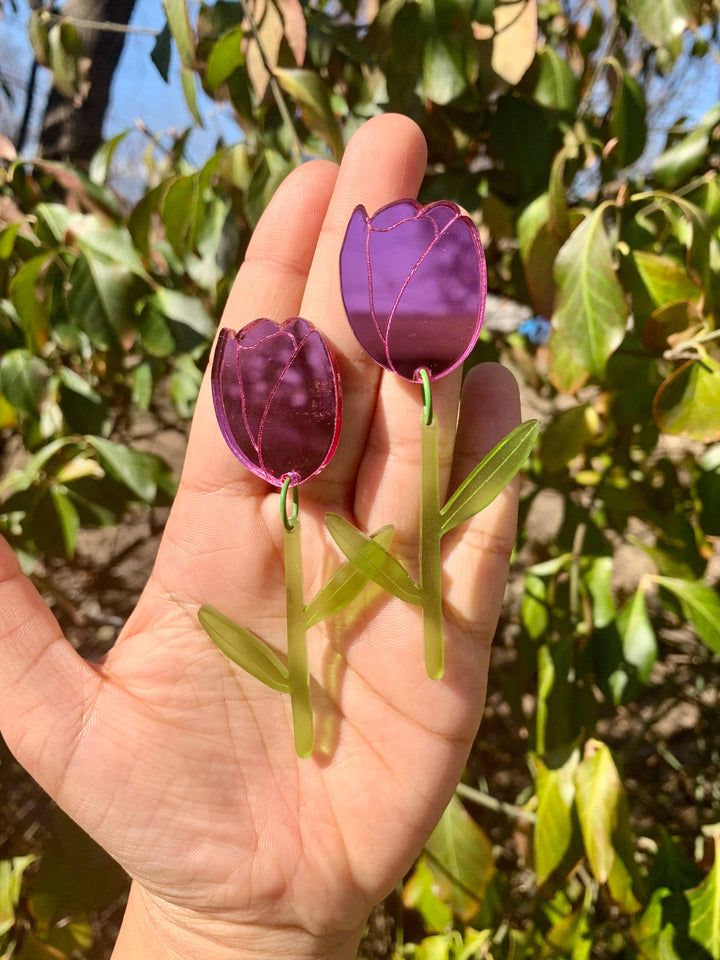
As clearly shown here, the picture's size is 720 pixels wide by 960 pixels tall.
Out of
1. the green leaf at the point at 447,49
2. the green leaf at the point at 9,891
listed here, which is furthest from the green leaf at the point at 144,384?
the green leaf at the point at 9,891

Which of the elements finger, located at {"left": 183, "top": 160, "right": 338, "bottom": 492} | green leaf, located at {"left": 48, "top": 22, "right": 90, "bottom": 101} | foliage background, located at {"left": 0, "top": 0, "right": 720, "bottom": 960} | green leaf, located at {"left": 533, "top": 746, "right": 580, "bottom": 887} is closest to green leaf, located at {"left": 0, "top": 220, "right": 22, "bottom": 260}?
foliage background, located at {"left": 0, "top": 0, "right": 720, "bottom": 960}

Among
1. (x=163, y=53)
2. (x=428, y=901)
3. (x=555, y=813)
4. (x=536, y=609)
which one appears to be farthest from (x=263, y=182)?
(x=428, y=901)

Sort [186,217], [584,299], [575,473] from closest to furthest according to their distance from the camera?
[584,299] < [186,217] < [575,473]

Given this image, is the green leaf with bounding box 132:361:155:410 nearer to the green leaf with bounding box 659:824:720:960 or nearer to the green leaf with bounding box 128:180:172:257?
the green leaf with bounding box 128:180:172:257

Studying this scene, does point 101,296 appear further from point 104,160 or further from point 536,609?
point 536,609

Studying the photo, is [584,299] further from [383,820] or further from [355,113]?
[383,820]

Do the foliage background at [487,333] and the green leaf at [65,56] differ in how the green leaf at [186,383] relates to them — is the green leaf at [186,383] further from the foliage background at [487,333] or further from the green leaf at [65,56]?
the green leaf at [65,56]

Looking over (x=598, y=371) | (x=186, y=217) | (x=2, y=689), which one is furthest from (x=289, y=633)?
(x=186, y=217)
